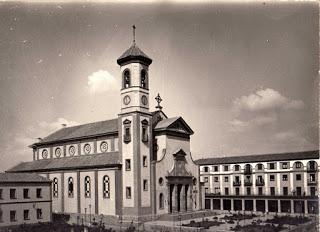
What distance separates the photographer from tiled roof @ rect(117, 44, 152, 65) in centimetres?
4047

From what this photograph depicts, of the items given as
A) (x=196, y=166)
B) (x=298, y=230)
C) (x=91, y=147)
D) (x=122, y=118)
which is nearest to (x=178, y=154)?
(x=196, y=166)

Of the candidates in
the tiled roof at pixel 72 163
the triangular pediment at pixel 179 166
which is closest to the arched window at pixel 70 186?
the tiled roof at pixel 72 163

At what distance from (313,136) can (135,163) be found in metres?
20.1

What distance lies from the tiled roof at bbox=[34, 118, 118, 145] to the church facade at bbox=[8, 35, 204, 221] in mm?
244

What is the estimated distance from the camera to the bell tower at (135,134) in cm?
3888

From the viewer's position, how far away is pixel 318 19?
2217 centimetres

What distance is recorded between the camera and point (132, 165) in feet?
129

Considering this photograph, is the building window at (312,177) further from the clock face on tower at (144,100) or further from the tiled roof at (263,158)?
the clock face on tower at (144,100)

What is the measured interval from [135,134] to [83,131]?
1399 cm

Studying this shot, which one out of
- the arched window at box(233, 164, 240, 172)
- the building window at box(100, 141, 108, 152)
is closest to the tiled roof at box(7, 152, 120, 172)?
the building window at box(100, 141, 108, 152)

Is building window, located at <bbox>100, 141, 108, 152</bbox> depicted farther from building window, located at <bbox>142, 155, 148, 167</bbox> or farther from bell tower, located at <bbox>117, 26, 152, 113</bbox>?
building window, located at <bbox>142, 155, 148, 167</bbox>

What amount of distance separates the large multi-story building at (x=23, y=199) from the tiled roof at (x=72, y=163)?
19.2 feet

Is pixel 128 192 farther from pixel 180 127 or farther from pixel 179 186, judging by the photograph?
pixel 180 127

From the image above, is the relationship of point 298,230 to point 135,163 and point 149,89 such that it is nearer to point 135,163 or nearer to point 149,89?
point 135,163
